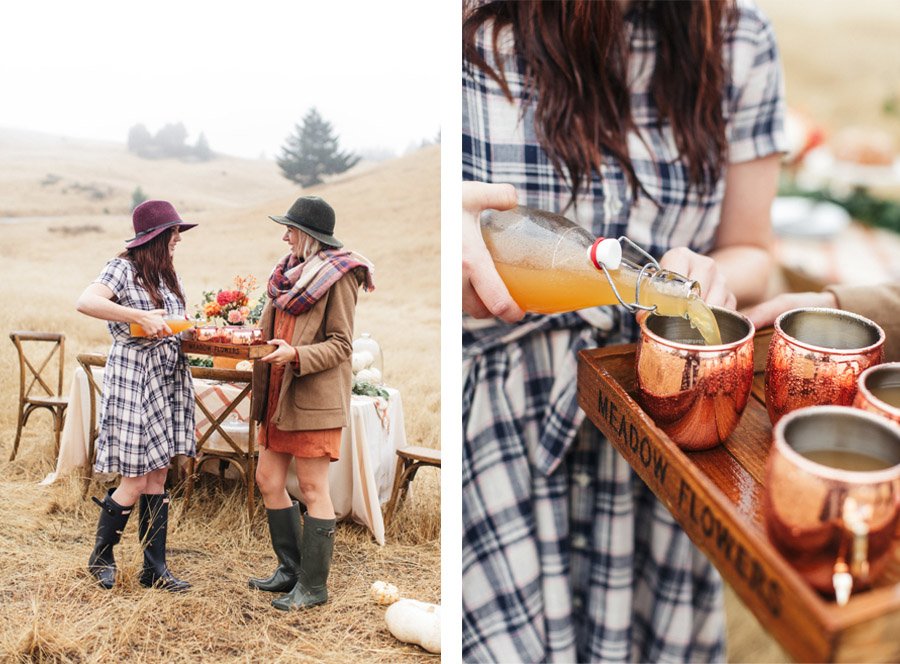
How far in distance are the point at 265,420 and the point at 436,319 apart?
0.29 metres

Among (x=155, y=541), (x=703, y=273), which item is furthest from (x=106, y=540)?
(x=703, y=273)

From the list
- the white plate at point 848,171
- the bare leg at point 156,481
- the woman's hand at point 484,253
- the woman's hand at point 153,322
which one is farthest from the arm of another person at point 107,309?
the white plate at point 848,171

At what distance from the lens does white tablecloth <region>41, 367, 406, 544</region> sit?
1037mm

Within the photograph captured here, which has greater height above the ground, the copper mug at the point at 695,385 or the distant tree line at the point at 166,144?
the distant tree line at the point at 166,144

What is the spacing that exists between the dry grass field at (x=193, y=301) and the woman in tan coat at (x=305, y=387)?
21 mm

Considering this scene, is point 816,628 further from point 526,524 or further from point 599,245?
point 526,524

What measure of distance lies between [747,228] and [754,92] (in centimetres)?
21

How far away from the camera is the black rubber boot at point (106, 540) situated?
1029 millimetres

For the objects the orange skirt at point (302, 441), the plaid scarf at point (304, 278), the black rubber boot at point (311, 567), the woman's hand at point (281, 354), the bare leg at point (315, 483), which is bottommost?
the black rubber boot at point (311, 567)

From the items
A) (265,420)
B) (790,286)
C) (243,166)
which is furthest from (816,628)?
(790,286)

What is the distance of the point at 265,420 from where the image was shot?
105 cm

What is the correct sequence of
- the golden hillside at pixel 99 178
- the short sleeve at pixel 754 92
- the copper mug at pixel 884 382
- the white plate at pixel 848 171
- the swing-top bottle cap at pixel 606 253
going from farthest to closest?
the white plate at pixel 848 171 → the short sleeve at pixel 754 92 → the golden hillside at pixel 99 178 → the swing-top bottle cap at pixel 606 253 → the copper mug at pixel 884 382

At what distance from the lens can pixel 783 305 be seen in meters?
1.07

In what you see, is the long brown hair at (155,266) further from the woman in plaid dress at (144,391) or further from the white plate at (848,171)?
the white plate at (848,171)
